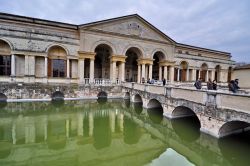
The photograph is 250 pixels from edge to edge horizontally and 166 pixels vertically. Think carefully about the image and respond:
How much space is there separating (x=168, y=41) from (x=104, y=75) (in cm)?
1146

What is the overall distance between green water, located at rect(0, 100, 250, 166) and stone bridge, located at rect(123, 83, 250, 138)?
0.49 m

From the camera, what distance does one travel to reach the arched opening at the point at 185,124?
9.36 meters

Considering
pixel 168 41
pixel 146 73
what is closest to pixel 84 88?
pixel 146 73

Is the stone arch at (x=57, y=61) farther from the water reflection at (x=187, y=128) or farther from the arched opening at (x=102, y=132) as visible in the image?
the water reflection at (x=187, y=128)

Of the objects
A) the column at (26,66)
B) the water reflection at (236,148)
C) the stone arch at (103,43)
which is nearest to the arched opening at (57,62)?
the column at (26,66)

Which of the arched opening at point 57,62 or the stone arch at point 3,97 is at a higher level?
the arched opening at point 57,62

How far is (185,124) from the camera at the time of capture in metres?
11.2

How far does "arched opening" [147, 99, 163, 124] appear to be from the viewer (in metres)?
12.5

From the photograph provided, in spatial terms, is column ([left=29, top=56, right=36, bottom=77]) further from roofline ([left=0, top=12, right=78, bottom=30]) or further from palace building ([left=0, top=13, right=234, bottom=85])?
roofline ([left=0, top=12, right=78, bottom=30])

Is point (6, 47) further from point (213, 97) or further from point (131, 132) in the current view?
point (213, 97)

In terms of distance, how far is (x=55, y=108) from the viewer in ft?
48.4

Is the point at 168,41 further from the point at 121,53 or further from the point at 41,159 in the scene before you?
the point at 41,159

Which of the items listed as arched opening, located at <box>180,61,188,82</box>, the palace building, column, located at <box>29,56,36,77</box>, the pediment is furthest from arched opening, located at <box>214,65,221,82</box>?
column, located at <box>29,56,36,77</box>

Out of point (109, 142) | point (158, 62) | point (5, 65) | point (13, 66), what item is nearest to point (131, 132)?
point (109, 142)
